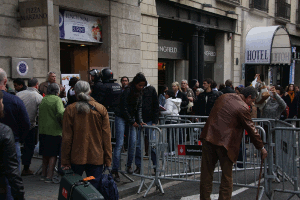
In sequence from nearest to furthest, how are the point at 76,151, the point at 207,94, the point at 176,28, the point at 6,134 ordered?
the point at 6,134 < the point at 76,151 < the point at 207,94 < the point at 176,28

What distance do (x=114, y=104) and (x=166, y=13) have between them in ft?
23.8

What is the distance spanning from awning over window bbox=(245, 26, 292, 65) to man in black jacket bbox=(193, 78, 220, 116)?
Answer: 1119 centimetres

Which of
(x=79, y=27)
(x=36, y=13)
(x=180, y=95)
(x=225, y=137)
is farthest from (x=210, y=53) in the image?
(x=225, y=137)

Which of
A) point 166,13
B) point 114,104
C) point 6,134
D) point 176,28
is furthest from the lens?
point 176,28

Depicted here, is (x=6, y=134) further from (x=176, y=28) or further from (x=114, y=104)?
(x=176, y=28)

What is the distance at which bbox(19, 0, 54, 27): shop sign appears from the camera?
8.06m

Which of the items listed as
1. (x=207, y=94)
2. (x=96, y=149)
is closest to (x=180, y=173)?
(x=96, y=149)

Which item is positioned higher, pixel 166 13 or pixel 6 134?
pixel 166 13

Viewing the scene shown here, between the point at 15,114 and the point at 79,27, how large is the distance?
7.17 metres

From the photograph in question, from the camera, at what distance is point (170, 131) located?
5.95m

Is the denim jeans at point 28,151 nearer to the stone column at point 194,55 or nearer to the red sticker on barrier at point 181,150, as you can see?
the red sticker on barrier at point 181,150

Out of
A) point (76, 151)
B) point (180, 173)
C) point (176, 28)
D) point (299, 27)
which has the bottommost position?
point (180, 173)

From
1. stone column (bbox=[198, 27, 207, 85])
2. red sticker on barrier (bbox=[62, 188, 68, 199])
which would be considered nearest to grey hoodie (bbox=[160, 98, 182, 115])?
red sticker on barrier (bbox=[62, 188, 68, 199])

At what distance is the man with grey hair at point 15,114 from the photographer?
165 inches
